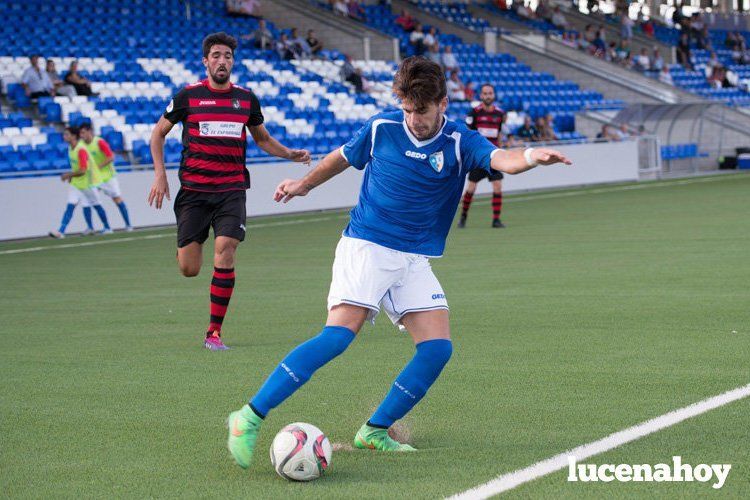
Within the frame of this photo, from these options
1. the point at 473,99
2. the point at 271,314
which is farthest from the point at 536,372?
the point at 473,99

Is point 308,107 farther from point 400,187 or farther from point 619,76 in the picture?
point 400,187

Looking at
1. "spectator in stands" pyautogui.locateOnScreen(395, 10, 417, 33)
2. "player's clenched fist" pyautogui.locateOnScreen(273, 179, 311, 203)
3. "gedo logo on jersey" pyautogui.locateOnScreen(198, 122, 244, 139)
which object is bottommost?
"spectator in stands" pyautogui.locateOnScreen(395, 10, 417, 33)

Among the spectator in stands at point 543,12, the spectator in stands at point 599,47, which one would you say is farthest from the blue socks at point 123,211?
the spectator in stands at point 543,12

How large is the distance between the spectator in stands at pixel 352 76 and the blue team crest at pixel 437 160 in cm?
2887

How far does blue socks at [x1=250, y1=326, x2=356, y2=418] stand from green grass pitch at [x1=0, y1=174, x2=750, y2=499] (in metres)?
0.32

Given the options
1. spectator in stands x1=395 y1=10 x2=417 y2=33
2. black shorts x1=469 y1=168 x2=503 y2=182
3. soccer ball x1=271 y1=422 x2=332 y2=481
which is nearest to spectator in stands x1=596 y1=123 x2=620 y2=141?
spectator in stands x1=395 y1=10 x2=417 y2=33

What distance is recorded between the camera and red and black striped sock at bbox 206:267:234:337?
9134 mm

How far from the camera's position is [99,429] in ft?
20.6

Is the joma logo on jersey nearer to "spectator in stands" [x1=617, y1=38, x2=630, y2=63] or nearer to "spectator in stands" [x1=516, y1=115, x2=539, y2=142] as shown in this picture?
"spectator in stands" [x1=516, y1=115, x2=539, y2=142]

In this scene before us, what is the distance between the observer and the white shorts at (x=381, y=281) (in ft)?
18.1

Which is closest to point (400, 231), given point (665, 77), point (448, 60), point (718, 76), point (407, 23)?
point (448, 60)

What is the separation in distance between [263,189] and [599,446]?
774 inches

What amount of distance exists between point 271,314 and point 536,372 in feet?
12.4

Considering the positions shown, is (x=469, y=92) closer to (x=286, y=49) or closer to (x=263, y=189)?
(x=286, y=49)
